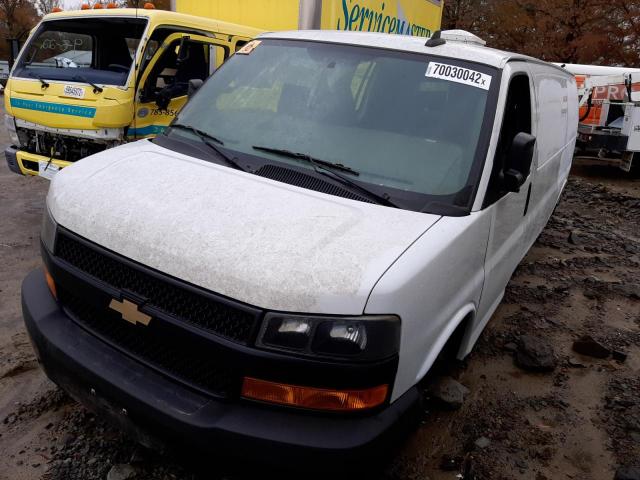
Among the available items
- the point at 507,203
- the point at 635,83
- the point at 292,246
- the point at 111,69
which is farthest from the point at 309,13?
the point at 635,83

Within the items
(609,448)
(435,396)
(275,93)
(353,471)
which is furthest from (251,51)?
(609,448)

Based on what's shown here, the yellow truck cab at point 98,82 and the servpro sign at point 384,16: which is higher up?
the servpro sign at point 384,16

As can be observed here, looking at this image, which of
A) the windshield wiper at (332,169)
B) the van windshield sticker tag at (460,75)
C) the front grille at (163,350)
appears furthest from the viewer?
the van windshield sticker tag at (460,75)

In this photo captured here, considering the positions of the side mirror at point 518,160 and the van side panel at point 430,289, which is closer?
the van side panel at point 430,289

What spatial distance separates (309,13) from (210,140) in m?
4.28

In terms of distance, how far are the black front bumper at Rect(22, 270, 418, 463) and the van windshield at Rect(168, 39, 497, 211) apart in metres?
1.04

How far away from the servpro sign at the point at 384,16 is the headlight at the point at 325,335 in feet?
18.4

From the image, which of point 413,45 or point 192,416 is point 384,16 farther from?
point 192,416

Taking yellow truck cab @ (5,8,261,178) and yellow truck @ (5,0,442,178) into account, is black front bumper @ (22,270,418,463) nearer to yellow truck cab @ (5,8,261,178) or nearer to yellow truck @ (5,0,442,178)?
yellow truck @ (5,0,442,178)

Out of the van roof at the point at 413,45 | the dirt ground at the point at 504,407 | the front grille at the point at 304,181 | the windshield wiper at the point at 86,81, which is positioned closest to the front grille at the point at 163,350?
the dirt ground at the point at 504,407

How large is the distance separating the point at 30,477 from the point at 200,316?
4.30ft

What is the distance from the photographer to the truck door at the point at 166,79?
561 cm

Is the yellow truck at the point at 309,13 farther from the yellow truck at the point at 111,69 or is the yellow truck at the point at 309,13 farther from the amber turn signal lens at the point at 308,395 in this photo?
the amber turn signal lens at the point at 308,395

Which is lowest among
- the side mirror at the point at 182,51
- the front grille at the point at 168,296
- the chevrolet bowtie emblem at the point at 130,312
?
the chevrolet bowtie emblem at the point at 130,312
